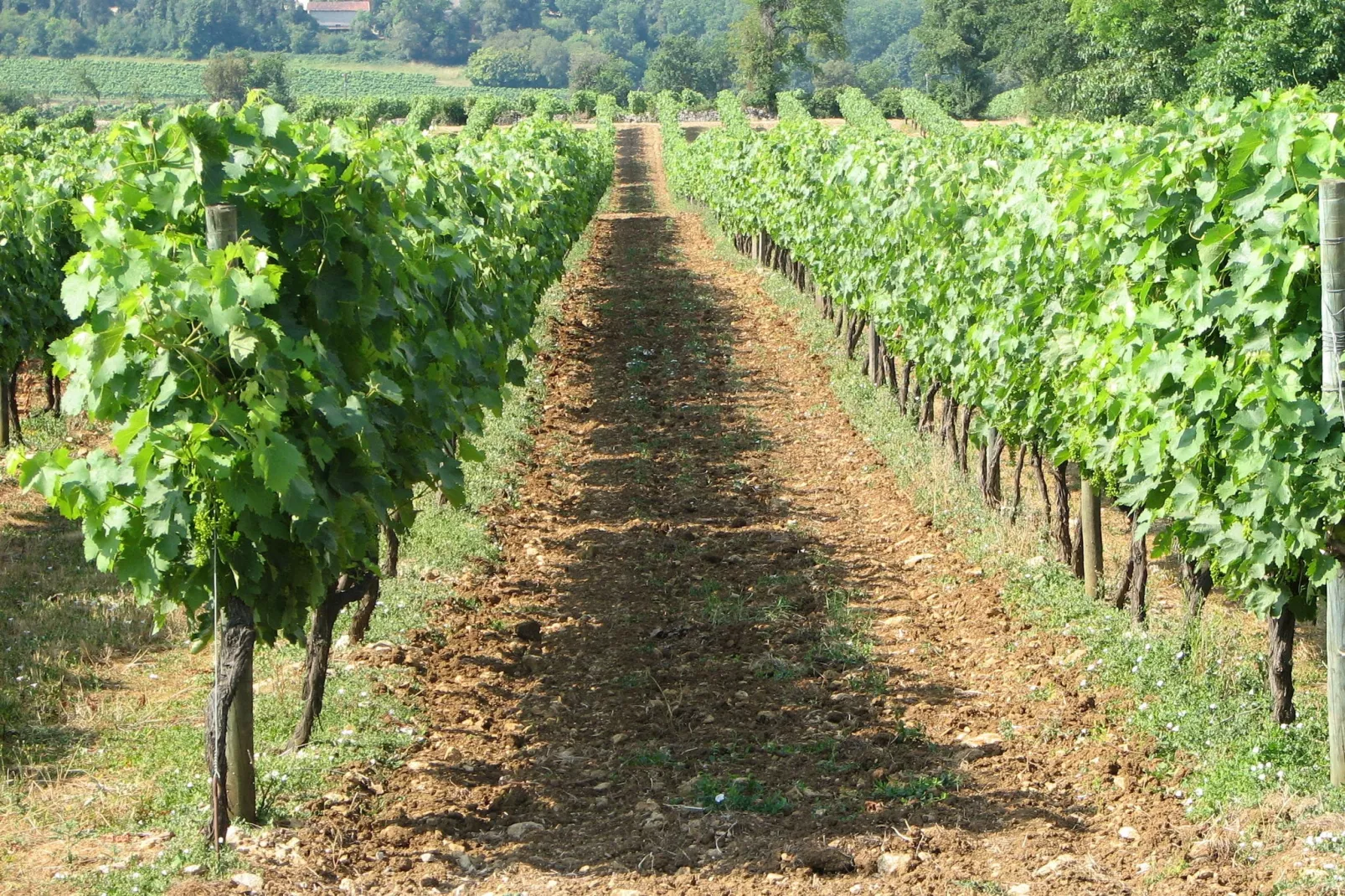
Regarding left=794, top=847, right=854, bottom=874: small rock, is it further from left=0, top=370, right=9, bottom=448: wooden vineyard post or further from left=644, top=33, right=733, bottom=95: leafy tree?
left=644, top=33, right=733, bottom=95: leafy tree

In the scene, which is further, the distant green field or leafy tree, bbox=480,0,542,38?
leafy tree, bbox=480,0,542,38

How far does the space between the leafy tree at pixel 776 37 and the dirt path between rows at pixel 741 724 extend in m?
89.4

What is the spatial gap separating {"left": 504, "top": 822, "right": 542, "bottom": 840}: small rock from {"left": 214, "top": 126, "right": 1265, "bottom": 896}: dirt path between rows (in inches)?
0.6

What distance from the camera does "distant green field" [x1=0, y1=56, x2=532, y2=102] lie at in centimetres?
11369

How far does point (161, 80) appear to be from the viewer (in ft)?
405

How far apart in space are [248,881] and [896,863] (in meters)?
2.20

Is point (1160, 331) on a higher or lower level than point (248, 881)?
higher

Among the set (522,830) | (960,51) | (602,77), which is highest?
(602,77)

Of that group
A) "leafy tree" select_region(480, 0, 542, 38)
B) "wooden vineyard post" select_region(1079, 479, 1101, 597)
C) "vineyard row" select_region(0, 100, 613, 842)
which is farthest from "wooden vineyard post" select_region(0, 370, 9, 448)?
"leafy tree" select_region(480, 0, 542, 38)

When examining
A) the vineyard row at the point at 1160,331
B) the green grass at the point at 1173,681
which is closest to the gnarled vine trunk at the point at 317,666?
the green grass at the point at 1173,681

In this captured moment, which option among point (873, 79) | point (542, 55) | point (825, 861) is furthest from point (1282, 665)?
point (542, 55)

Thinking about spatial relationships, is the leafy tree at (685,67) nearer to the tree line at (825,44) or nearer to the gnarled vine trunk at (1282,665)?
the tree line at (825,44)

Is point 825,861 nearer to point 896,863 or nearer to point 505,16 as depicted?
point 896,863

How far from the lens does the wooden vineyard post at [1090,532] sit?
7832mm
